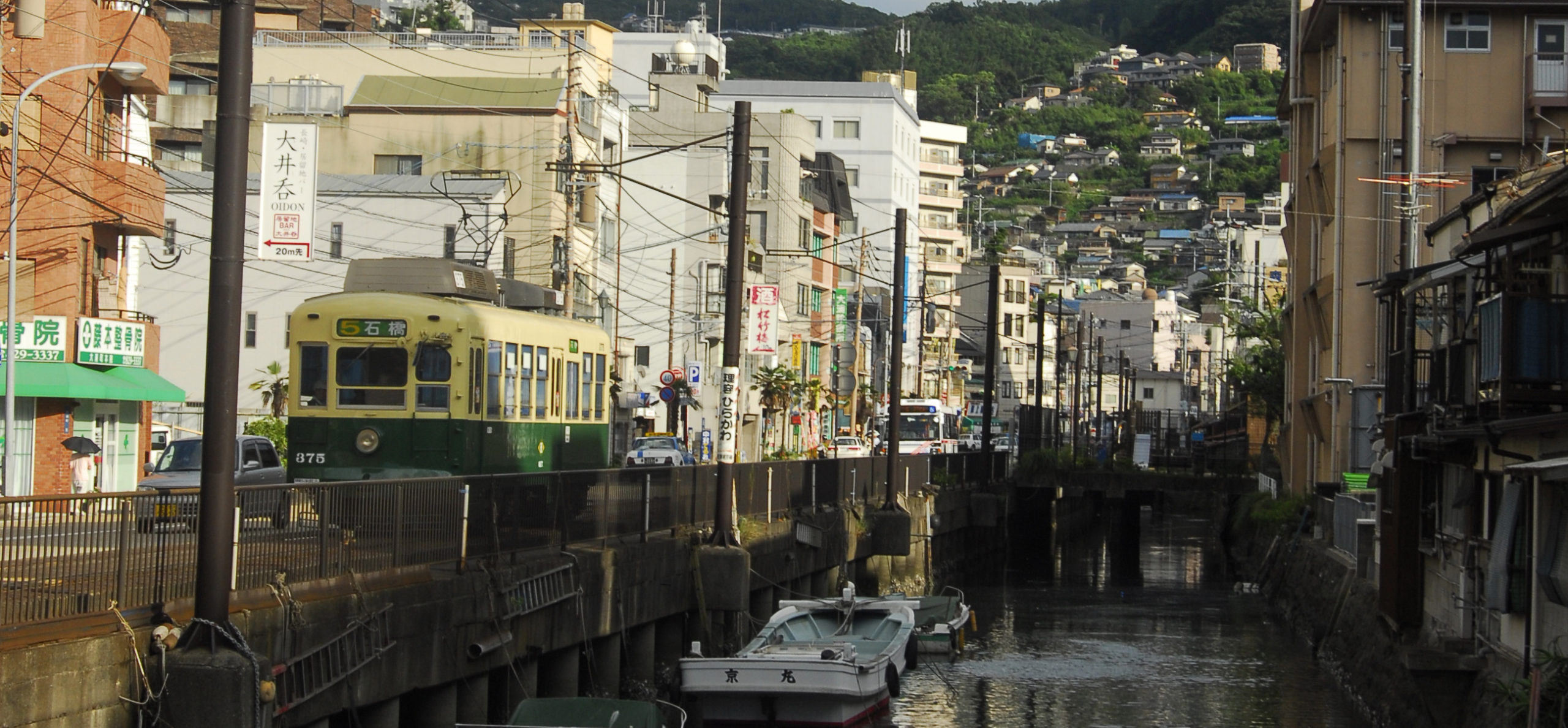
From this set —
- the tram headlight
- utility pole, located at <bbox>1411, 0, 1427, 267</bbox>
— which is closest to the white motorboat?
the tram headlight

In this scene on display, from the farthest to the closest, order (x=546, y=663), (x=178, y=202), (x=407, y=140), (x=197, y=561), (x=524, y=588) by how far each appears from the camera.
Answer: (x=407, y=140) → (x=178, y=202) → (x=546, y=663) → (x=524, y=588) → (x=197, y=561)

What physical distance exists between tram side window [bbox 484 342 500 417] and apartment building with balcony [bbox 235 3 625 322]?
25.3 meters

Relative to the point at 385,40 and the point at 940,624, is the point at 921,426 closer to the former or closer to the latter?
the point at 385,40

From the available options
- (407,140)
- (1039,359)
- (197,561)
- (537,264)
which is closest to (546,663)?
(197,561)

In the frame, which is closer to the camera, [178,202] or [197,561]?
[197,561]

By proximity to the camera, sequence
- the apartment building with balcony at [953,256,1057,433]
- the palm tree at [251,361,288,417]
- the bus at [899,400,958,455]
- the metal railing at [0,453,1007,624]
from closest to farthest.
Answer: the metal railing at [0,453,1007,624] < the palm tree at [251,361,288,417] < the bus at [899,400,958,455] < the apartment building with balcony at [953,256,1057,433]

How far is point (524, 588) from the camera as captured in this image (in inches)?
776

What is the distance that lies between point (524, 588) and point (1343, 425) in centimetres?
2755

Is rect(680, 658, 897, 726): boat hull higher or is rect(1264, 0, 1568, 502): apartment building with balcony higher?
rect(1264, 0, 1568, 502): apartment building with balcony

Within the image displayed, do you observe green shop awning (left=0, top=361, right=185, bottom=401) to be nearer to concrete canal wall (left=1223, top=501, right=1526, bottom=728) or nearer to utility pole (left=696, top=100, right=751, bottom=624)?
utility pole (left=696, top=100, right=751, bottom=624)

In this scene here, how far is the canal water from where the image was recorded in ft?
90.5

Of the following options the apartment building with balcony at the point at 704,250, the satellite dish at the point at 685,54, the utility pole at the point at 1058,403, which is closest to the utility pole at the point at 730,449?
the apartment building with balcony at the point at 704,250

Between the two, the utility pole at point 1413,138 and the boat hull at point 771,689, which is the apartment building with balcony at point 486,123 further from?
the boat hull at point 771,689

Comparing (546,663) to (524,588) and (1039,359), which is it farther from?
(1039,359)
